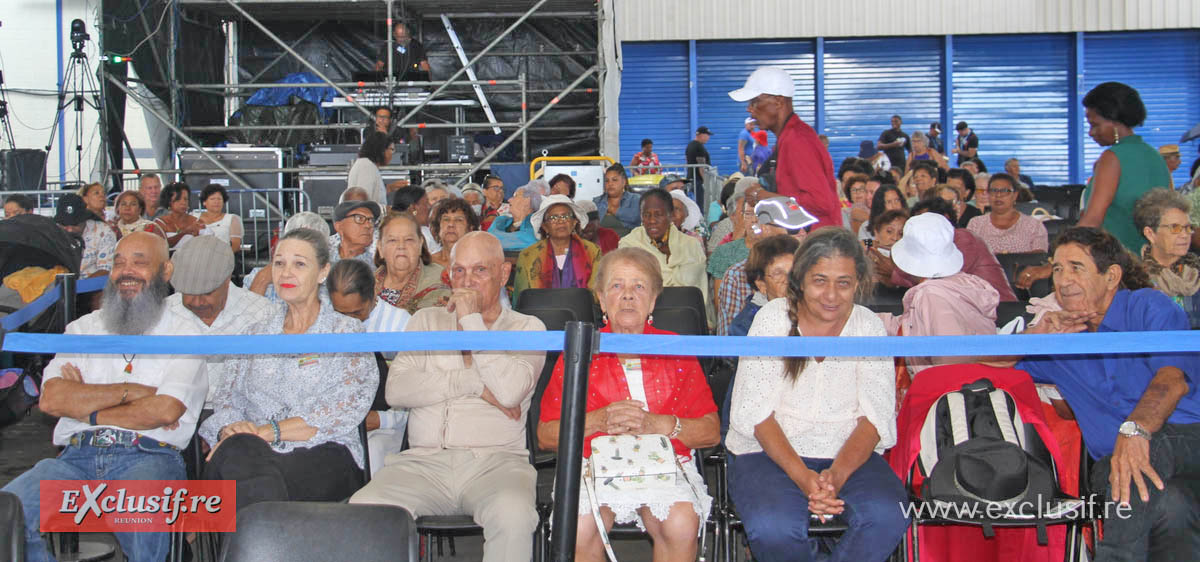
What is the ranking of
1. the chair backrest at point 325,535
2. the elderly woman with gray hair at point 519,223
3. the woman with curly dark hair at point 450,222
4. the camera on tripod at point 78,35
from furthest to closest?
the camera on tripod at point 78,35 → the elderly woman with gray hair at point 519,223 → the woman with curly dark hair at point 450,222 → the chair backrest at point 325,535

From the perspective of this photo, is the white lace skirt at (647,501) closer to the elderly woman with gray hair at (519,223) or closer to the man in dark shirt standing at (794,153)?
the man in dark shirt standing at (794,153)

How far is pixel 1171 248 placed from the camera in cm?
421

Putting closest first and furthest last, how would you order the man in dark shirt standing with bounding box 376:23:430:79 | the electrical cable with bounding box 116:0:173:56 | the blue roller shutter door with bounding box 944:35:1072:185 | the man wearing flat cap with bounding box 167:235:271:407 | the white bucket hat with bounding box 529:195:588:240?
the man wearing flat cap with bounding box 167:235:271:407
the white bucket hat with bounding box 529:195:588:240
the electrical cable with bounding box 116:0:173:56
the man in dark shirt standing with bounding box 376:23:430:79
the blue roller shutter door with bounding box 944:35:1072:185

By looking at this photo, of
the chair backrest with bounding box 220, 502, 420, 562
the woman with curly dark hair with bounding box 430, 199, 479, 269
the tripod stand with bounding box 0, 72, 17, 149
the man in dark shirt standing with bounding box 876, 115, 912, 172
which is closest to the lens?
the chair backrest with bounding box 220, 502, 420, 562

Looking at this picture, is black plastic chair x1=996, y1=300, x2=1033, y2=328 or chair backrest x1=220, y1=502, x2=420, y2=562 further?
black plastic chair x1=996, y1=300, x2=1033, y2=328

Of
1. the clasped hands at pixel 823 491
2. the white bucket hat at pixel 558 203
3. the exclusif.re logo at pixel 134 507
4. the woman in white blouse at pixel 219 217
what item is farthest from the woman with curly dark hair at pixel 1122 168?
the woman in white blouse at pixel 219 217

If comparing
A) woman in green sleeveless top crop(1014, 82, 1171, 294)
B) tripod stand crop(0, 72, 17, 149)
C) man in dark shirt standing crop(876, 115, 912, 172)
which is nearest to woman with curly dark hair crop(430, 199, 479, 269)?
woman in green sleeveless top crop(1014, 82, 1171, 294)

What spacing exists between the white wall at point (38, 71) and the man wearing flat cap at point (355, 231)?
416 inches

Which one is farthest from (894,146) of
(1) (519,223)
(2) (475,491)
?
(2) (475,491)

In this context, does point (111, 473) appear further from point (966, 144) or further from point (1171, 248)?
point (966, 144)

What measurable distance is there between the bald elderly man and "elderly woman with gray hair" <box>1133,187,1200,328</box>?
2735 mm

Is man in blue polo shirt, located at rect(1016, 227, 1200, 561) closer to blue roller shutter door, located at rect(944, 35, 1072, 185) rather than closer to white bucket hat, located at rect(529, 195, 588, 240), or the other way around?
white bucket hat, located at rect(529, 195, 588, 240)

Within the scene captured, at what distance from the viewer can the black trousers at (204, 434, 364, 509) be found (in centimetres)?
297

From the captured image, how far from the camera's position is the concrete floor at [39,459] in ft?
13.2
